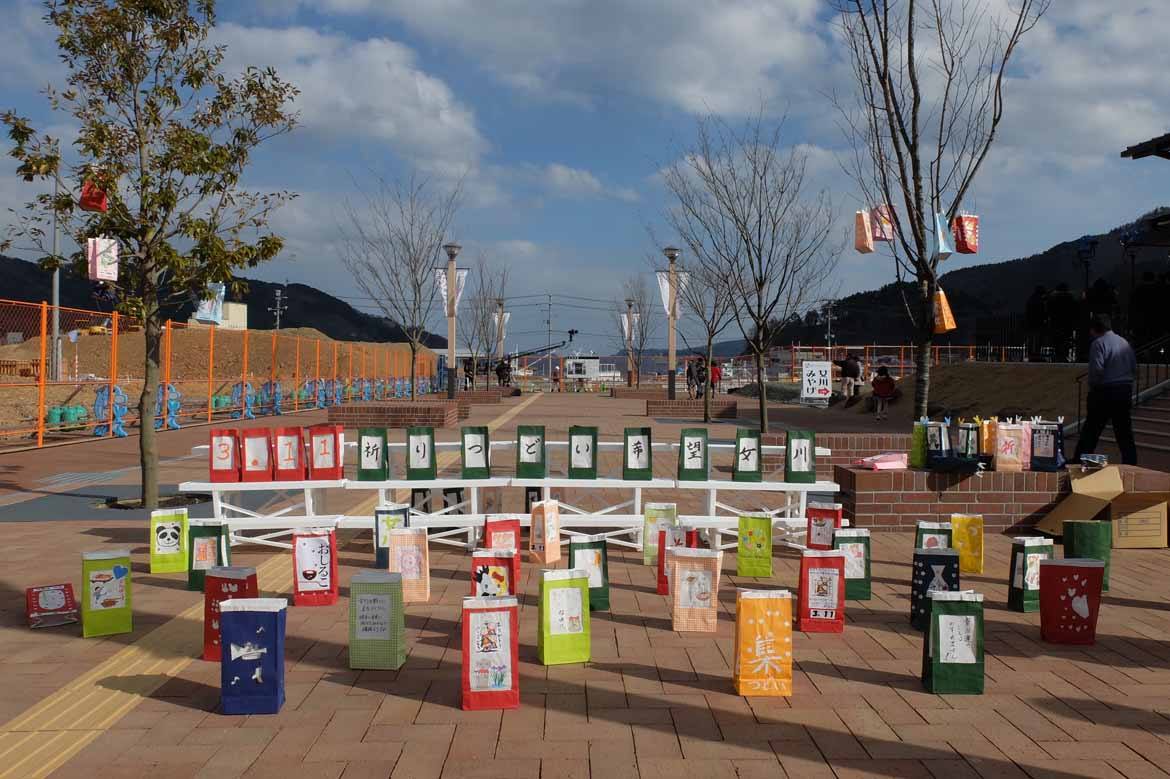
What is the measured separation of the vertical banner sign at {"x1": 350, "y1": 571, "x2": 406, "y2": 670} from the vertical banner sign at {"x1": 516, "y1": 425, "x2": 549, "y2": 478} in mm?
3145

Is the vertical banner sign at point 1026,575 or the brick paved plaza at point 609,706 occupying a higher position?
the vertical banner sign at point 1026,575

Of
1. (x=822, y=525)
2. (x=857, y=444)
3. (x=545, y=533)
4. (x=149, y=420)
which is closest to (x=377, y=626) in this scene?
(x=545, y=533)

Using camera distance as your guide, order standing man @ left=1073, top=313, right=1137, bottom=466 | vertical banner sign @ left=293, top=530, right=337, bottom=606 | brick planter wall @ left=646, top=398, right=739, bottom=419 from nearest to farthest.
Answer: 1. vertical banner sign @ left=293, top=530, right=337, bottom=606
2. standing man @ left=1073, top=313, right=1137, bottom=466
3. brick planter wall @ left=646, top=398, right=739, bottom=419

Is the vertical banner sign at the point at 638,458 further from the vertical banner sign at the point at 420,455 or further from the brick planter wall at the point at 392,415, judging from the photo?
the brick planter wall at the point at 392,415

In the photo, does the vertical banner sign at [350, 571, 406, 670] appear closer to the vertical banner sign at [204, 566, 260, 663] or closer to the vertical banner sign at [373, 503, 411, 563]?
the vertical banner sign at [204, 566, 260, 663]

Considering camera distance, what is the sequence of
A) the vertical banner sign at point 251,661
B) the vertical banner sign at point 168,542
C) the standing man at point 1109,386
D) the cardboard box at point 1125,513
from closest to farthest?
the vertical banner sign at point 251,661 → the vertical banner sign at point 168,542 → the cardboard box at point 1125,513 → the standing man at point 1109,386

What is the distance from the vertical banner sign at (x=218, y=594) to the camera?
4727 millimetres

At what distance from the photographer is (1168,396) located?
688 inches

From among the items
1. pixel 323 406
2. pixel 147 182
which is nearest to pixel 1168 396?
pixel 147 182

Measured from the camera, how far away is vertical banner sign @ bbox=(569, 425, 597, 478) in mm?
7559

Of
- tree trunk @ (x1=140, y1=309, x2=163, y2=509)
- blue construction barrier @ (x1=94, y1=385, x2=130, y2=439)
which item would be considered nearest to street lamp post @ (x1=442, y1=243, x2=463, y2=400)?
blue construction barrier @ (x1=94, y1=385, x2=130, y2=439)

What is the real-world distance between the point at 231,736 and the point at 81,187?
24.3ft

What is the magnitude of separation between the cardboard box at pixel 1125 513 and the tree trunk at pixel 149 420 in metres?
8.49

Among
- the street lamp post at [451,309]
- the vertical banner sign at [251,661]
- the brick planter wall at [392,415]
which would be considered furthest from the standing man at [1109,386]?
the street lamp post at [451,309]
